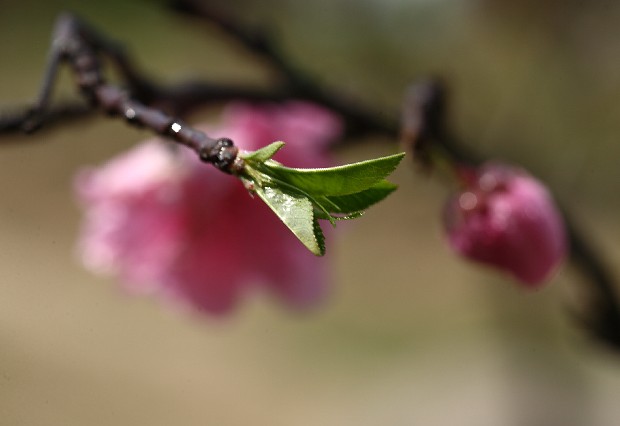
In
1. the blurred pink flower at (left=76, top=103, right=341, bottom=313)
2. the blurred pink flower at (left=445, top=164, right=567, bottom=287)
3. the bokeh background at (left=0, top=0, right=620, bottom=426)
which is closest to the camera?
the blurred pink flower at (left=445, top=164, right=567, bottom=287)

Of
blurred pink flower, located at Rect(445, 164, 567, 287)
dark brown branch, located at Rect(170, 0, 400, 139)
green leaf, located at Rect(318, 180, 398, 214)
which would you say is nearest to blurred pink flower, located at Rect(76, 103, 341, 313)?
dark brown branch, located at Rect(170, 0, 400, 139)

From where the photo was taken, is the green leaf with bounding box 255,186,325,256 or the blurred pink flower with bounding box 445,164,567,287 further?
the blurred pink flower with bounding box 445,164,567,287

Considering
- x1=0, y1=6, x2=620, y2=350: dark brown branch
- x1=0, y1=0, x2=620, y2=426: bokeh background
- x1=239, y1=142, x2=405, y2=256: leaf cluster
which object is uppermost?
x1=0, y1=0, x2=620, y2=426: bokeh background

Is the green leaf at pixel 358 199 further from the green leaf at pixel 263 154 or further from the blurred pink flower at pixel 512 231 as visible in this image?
the blurred pink flower at pixel 512 231

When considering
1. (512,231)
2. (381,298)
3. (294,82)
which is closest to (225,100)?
(294,82)

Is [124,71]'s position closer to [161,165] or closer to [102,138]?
[161,165]

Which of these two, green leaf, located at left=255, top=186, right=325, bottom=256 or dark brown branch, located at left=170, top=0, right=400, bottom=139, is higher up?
dark brown branch, located at left=170, top=0, right=400, bottom=139

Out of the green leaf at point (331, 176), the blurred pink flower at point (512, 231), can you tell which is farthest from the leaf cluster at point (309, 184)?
the blurred pink flower at point (512, 231)

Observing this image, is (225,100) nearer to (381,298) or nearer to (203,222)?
(203,222)

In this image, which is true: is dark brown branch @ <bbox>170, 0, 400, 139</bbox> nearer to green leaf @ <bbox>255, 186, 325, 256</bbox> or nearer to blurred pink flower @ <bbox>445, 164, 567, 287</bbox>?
blurred pink flower @ <bbox>445, 164, 567, 287</bbox>
